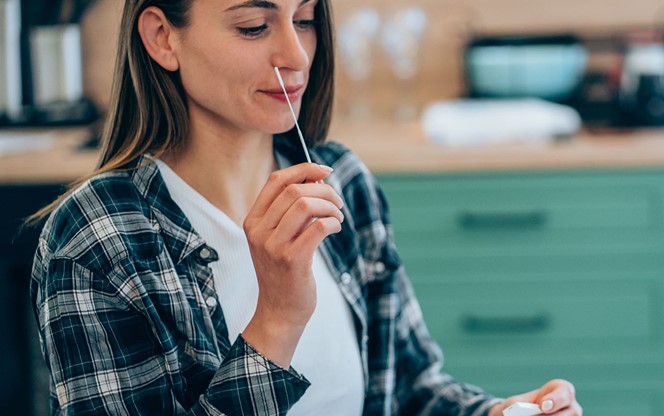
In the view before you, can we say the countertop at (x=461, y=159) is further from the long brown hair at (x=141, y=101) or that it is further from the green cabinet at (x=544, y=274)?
the long brown hair at (x=141, y=101)

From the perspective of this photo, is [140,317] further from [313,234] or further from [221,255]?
[313,234]

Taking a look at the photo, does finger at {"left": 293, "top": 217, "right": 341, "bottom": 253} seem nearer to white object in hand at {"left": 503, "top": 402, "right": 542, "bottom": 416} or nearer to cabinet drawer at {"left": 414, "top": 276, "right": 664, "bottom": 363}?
white object in hand at {"left": 503, "top": 402, "right": 542, "bottom": 416}

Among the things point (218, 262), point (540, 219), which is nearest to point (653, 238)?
point (540, 219)

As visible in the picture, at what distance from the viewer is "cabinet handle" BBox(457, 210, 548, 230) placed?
90.4 inches

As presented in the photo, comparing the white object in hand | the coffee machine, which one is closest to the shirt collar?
the white object in hand

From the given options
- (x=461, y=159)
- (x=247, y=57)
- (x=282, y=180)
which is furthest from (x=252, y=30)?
(x=461, y=159)

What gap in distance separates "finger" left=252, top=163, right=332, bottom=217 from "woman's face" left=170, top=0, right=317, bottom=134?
0.17 m

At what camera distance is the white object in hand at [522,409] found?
1064mm

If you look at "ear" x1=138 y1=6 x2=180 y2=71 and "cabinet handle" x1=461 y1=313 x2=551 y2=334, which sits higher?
"ear" x1=138 y1=6 x2=180 y2=71

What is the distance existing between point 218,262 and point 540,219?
4.21 ft

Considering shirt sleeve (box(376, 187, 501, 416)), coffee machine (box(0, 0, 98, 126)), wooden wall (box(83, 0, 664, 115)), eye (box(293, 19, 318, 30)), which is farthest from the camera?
wooden wall (box(83, 0, 664, 115))

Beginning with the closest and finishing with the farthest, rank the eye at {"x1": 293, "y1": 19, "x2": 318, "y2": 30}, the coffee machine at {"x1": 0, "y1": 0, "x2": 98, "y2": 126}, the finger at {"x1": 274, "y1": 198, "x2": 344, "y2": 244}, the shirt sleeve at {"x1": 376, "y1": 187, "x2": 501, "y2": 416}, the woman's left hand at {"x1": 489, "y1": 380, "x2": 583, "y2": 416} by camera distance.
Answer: the finger at {"x1": 274, "y1": 198, "x2": 344, "y2": 244}
the woman's left hand at {"x1": 489, "y1": 380, "x2": 583, "y2": 416}
the eye at {"x1": 293, "y1": 19, "x2": 318, "y2": 30}
the shirt sleeve at {"x1": 376, "y1": 187, "x2": 501, "y2": 416}
the coffee machine at {"x1": 0, "y1": 0, "x2": 98, "y2": 126}

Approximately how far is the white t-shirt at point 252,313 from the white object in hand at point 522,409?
0.84 feet

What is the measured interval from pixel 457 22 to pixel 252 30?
1.82 metres
